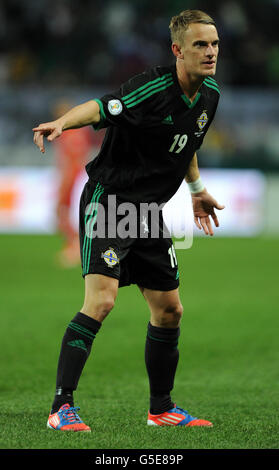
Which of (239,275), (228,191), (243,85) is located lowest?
(239,275)

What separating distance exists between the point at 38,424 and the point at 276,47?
18.2m

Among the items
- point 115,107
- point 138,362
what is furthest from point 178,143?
point 138,362

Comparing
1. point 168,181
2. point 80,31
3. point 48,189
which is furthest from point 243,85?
point 168,181

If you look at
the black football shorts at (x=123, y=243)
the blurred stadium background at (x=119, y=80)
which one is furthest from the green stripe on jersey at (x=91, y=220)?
the blurred stadium background at (x=119, y=80)

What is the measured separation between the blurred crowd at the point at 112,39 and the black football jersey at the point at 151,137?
53.1ft

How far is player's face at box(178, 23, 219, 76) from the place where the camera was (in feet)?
13.9

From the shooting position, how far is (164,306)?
451 cm

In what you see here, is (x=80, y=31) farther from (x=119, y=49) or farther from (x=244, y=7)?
(x=244, y=7)

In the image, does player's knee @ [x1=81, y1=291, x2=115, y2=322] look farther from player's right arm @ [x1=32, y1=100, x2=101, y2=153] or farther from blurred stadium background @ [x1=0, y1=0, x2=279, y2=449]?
player's right arm @ [x1=32, y1=100, x2=101, y2=153]

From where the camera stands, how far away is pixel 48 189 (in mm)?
17781

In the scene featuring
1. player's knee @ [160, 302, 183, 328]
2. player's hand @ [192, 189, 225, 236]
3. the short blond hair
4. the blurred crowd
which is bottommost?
player's knee @ [160, 302, 183, 328]

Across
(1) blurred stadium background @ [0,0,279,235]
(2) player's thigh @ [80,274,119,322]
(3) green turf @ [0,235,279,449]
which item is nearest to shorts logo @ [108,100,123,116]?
(2) player's thigh @ [80,274,119,322]

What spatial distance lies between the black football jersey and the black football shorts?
80 mm
